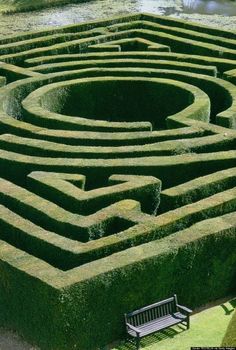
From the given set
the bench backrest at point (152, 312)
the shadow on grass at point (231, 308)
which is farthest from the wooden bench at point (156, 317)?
the shadow on grass at point (231, 308)

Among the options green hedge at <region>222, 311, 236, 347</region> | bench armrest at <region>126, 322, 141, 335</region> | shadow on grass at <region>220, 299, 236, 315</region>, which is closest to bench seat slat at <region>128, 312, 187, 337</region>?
bench armrest at <region>126, 322, 141, 335</region>

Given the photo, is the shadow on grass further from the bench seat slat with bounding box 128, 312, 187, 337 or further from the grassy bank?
the grassy bank

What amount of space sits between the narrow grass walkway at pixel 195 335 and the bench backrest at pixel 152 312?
1.21 feet

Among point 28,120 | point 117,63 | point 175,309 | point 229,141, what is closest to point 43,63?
point 117,63

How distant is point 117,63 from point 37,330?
51.8 feet

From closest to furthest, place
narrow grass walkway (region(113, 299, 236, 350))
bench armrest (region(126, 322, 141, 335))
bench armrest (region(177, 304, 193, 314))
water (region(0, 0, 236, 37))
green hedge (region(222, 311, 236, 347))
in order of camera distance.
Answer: green hedge (region(222, 311, 236, 347)), bench armrest (region(126, 322, 141, 335)), narrow grass walkway (region(113, 299, 236, 350)), bench armrest (region(177, 304, 193, 314)), water (region(0, 0, 236, 37))

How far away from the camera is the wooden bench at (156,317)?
16.6 metres

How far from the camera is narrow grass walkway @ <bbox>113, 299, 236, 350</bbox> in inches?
652

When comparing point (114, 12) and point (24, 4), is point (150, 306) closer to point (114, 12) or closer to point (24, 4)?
point (114, 12)

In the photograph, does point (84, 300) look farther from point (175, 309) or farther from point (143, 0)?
point (143, 0)

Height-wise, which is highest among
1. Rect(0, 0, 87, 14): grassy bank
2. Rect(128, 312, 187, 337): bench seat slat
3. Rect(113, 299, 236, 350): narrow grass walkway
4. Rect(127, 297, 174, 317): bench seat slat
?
Rect(0, 0, 87, 14): grassy bank

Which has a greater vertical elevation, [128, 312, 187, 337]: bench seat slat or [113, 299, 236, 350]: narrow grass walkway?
[128, 312, 187, 337]: bench seat slat

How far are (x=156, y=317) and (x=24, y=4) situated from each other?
35.9 meters

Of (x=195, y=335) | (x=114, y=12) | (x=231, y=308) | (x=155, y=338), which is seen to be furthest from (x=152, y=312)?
(x=114, y=12)
